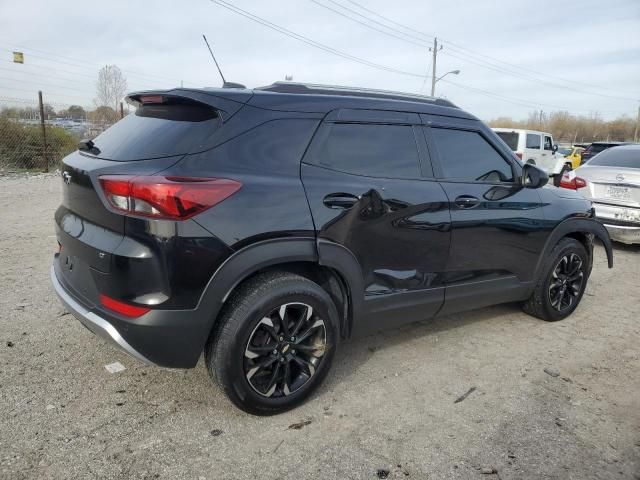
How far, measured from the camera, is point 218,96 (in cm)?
260

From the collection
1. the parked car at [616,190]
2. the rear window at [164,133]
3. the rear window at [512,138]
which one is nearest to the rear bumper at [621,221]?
the parked car at [616,190]

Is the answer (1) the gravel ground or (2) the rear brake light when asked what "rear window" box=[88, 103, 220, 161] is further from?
(1) the gravel ground

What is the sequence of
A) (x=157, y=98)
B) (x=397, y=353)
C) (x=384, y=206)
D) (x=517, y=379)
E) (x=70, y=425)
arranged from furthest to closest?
(x=397, y=353) < (x=517, y=379) < (x=384, y=206) < (x=157, y=98) < (x=70, y=425)

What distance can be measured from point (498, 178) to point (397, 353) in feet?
5.08

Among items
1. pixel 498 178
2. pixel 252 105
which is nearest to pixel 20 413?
pixel 252 105

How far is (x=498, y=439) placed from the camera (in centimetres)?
260

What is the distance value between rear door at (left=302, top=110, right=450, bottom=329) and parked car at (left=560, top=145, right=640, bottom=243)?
4.78 metres

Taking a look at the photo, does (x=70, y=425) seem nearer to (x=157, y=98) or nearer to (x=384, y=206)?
(x=157, y=98)

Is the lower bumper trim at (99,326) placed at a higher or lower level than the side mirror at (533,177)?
lower

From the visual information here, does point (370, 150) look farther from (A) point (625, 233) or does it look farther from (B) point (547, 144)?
(B) point (547, 144)

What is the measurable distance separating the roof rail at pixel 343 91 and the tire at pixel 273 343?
3.70ft

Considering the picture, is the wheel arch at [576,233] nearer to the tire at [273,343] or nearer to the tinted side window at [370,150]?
the tinted side window at [370,150]

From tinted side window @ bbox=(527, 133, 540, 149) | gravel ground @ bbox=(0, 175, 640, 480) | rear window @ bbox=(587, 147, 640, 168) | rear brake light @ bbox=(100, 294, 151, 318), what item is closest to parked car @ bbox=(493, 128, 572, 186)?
tinted side window @ bbox=(527, 133, 540, 149)

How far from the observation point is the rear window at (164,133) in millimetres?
2463
